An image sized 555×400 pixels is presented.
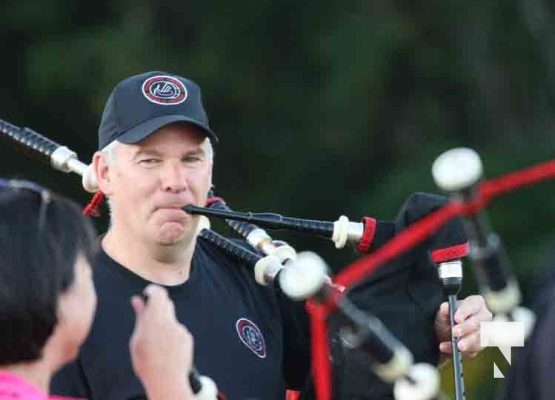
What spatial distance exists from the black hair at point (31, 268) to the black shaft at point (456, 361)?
3.79 feet

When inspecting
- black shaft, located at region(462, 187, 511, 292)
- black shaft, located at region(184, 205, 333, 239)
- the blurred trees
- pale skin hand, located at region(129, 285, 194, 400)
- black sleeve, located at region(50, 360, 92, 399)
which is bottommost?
black shaft, located at region(462, 187, 511, 292)

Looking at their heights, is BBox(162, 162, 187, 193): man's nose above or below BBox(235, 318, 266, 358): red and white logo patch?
above

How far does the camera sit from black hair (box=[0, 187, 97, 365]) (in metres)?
2.44

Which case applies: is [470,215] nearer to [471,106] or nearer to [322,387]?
[322,387]

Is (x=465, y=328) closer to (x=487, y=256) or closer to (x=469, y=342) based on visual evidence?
(x=469, y=342)

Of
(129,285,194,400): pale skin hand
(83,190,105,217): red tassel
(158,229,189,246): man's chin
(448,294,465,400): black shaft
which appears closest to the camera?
(129,285,194,400): pale skin hand

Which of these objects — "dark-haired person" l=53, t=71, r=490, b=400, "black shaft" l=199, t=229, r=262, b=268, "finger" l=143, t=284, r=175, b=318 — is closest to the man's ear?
"dark-haired person" l=53, t=71, r=490, b=400

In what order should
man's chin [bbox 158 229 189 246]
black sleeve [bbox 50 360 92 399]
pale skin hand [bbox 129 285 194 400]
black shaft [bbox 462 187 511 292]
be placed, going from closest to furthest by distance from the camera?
black shaft [bbox 462 187 511 292], pale skin hand [bbox 129 285 194 400], black sleeve [bbox 50 360 92 399], man's chin [bbox 158 229 189 246]

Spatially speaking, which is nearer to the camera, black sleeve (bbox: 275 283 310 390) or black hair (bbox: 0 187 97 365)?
black hair (bbox: 0 187 97 365)

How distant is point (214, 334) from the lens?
358cm

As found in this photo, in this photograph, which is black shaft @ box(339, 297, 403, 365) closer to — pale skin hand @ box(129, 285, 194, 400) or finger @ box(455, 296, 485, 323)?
pale skin hand @ box(129, 285, 194, 400)

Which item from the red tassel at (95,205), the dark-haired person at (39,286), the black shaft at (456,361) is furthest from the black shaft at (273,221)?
the dark-haired person at (39,286)

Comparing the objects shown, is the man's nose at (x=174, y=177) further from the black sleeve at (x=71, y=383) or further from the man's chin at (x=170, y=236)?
the black sleeve at (x=71, y=383)

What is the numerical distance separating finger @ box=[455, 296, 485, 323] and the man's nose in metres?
0.61
